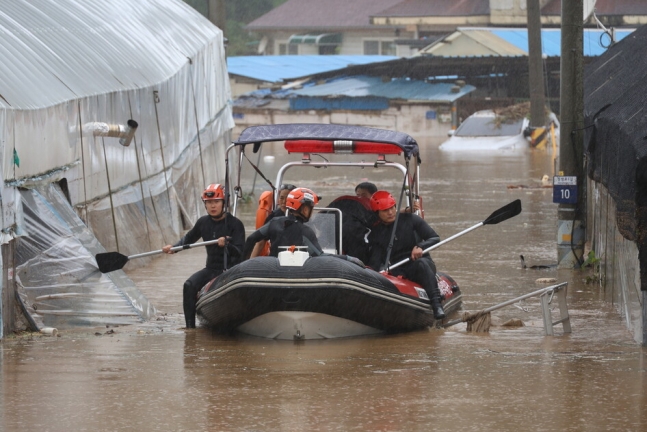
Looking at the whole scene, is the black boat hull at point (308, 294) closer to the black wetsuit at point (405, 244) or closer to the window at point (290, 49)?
the black wetsuit at point (405, 244)

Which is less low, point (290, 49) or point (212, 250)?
point (290, 49)

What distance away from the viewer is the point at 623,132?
1136 centimetres

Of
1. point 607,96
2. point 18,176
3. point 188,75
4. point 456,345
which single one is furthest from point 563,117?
point 188,75

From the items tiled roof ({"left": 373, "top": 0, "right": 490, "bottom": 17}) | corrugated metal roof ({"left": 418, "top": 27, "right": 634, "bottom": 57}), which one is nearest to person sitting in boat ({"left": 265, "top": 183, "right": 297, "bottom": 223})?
corrugated metal roof ({"left": 418, "top": 27, "right": 634, "bottom": 57})

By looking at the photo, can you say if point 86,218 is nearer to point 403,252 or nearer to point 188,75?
point 403,252

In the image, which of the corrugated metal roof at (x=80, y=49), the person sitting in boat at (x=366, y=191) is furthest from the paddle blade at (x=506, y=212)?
the corrugated metal roof at (x=80, y=49)

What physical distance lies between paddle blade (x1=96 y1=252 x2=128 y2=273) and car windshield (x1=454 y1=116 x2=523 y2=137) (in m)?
33.6

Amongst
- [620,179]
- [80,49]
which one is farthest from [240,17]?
[620,179]

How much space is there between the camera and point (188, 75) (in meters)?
24.3

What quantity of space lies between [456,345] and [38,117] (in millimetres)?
5180

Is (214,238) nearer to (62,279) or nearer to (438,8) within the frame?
(62,279)

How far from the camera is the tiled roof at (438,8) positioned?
67.5m

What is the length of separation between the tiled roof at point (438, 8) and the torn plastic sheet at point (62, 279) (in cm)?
5582

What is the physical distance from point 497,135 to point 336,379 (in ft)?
119
